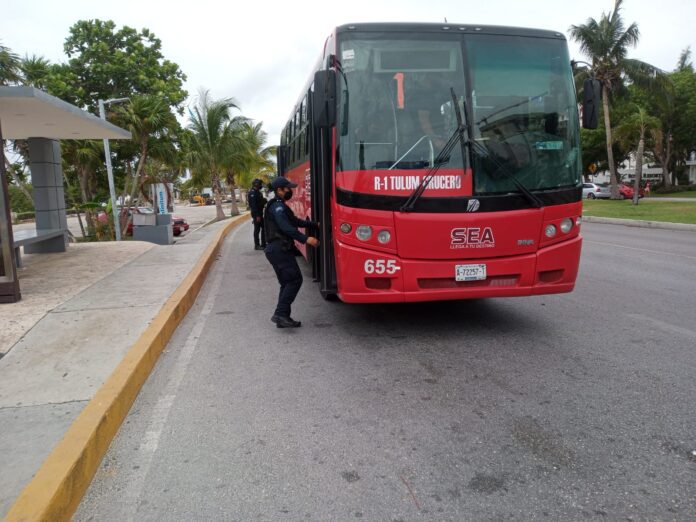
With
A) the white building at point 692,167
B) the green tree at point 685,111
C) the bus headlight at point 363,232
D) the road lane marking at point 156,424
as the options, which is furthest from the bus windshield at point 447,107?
the white building at point 692,167

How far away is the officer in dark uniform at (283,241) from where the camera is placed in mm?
6309

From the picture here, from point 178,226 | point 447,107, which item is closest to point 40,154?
point 447,107

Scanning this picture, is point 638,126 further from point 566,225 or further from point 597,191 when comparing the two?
point 566,225

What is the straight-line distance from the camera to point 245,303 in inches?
321

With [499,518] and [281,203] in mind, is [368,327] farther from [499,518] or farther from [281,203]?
[499,518]

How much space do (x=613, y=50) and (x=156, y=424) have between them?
36872 mm

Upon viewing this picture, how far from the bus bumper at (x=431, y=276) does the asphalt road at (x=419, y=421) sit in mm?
539

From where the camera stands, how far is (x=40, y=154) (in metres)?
14.0

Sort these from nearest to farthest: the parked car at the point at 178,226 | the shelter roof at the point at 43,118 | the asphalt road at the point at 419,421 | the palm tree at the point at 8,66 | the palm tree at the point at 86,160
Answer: the asphalt road at the point at 419,421, the shelter roof at the point at 43,118, the palm tree at the point at 8,66, the palm tree at the point at 86,160, the parked car at the point at 178,226

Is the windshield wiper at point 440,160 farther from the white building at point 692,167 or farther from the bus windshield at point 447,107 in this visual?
the white building at point 692,167

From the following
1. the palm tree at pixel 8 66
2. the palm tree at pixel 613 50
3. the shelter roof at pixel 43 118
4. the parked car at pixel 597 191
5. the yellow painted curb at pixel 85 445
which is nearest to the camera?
the yellow painted curb at pixel 85 445

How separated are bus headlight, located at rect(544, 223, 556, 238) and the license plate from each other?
2.44 ft

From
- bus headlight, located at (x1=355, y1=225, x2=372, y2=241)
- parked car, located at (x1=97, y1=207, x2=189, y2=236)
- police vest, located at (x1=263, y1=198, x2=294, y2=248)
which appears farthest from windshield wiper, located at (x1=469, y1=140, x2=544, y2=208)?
parked car, located at (x1=97, y1=207, x2=189, y2=236)

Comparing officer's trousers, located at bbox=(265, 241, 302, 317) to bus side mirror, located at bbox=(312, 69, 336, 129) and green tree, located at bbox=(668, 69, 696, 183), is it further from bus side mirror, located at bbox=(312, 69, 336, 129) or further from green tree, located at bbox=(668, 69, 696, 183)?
green tree, located at bbox=(668, 69, 696, 183)
